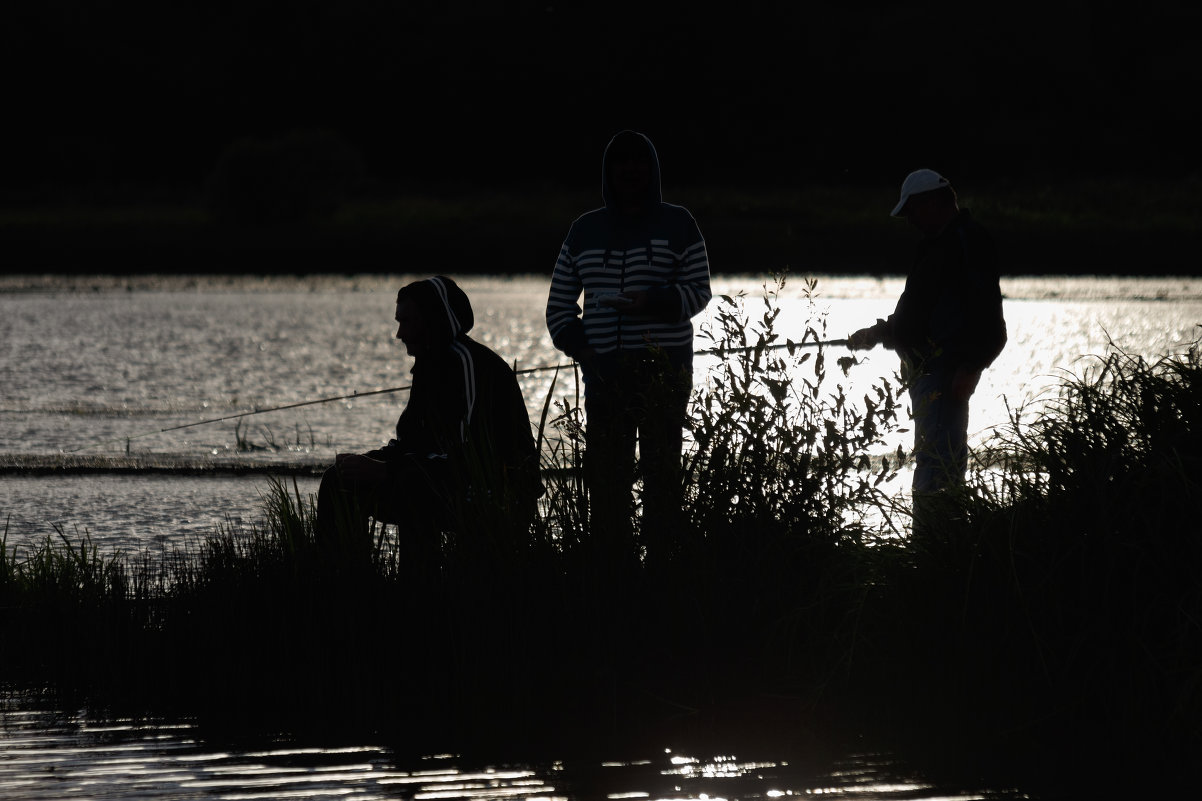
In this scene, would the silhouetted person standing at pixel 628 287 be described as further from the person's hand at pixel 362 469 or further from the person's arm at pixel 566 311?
the person's hand at pixel 362 469

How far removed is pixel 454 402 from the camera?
19.3ft

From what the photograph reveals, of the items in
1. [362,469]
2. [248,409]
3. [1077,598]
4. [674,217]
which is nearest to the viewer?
[1077,598]

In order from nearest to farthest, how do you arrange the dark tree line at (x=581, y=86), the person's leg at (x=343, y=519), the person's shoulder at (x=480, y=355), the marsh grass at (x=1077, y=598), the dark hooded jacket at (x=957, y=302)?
the marsh grass at (x=1077, y=598) → the person's leg at (x=343, y=519) → the person's shoulder at (x=480, y=355) → the dark hooded jacket at (x=957, y=302) → the dark tree line at (x=581, y=86)

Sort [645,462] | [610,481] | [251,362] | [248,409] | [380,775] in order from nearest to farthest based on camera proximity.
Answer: [380,775], [610,481], [645,462], [248,409], [251,362]

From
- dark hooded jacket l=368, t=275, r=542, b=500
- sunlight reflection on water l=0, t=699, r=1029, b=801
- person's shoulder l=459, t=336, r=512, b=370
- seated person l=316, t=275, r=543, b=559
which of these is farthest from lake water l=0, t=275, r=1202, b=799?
person's shoulder l=459, t=336, r=512, b=370

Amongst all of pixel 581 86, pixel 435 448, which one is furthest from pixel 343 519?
pixel 581 86

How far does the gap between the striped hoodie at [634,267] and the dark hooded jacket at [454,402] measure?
1.18 ft

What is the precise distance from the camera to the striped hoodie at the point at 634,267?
603cm

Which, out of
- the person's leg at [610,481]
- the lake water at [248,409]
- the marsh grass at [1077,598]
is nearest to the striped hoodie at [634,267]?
the person's leg at [610,481]

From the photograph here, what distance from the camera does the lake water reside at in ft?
14.0

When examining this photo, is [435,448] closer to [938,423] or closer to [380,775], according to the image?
[380,775]

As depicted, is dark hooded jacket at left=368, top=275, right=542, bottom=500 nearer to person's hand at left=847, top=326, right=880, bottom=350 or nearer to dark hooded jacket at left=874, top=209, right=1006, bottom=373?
person's hand at left=847, top=326, right=880, bottom=350

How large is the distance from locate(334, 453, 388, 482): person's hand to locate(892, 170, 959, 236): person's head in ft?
7.09

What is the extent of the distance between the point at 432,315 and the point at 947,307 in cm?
197
